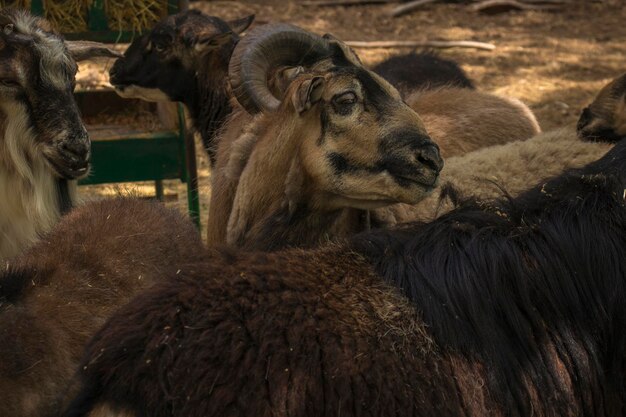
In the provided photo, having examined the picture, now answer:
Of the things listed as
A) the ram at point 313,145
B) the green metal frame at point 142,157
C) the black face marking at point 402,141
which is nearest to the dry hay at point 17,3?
the green metal frame at point 142,157

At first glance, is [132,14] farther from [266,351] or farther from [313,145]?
[266,351]

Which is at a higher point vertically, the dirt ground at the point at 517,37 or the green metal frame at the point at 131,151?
the green metal frame at the point at 131,151

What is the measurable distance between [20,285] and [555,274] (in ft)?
7.47

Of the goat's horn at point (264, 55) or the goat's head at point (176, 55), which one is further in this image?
the goat's head at point (176, 55)

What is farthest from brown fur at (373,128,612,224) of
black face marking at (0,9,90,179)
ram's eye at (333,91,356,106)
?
black face marking at (0,9,90,179)

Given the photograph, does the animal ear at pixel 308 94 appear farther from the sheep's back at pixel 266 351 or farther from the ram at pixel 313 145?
the sheep's back at pixel 266 351

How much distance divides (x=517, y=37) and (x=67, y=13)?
1072cm

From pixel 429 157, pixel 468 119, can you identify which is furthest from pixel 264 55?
pixel 468 119

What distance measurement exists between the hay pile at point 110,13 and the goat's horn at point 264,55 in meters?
2.91

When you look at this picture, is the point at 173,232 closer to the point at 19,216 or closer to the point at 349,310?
the point at 19,216

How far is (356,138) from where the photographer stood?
5094 millimetres

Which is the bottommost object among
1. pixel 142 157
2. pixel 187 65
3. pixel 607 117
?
pixel 142 157

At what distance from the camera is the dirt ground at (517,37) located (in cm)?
1361

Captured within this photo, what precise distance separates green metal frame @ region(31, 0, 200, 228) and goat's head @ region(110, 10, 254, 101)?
0.29 m
